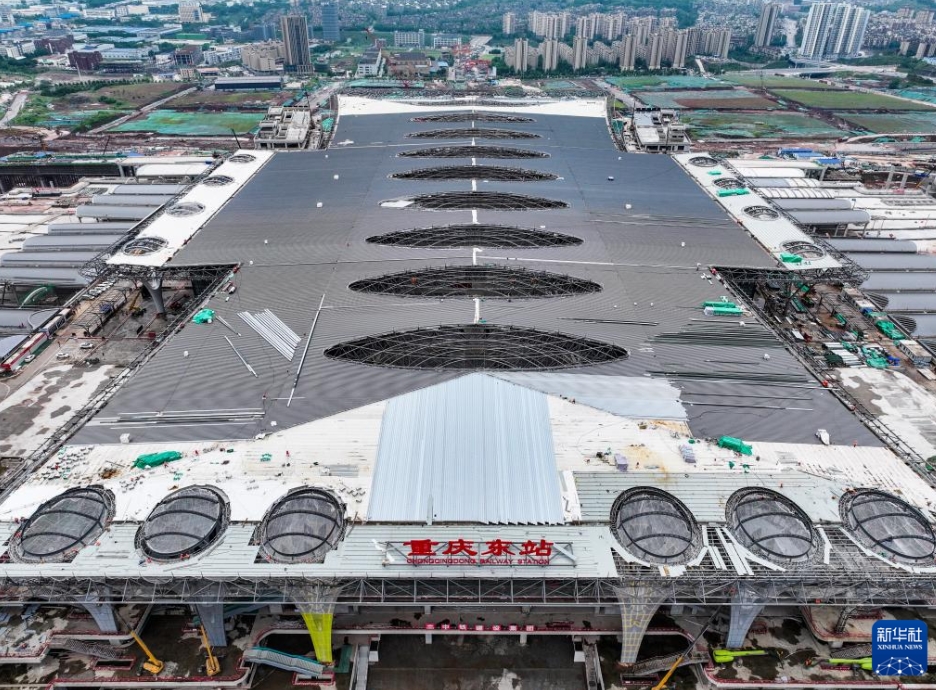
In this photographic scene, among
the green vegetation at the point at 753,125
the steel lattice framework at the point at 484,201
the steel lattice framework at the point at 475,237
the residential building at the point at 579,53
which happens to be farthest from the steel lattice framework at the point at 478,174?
the residential building at the point at 579,53

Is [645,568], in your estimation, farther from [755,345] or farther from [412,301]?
[412,301]

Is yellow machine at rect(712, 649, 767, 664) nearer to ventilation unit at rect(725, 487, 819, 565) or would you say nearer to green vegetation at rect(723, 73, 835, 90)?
ventilation unit at rect(725, 487, 819, 565)

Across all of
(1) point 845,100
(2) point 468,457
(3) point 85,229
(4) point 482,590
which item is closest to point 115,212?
(3) point 85,229

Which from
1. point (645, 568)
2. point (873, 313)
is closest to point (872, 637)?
point (645, 568)

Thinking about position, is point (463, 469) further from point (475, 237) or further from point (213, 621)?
point (475, 237)

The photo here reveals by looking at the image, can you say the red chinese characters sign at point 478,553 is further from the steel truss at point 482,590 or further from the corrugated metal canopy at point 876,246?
the corrugated metal canopy at point 876,246

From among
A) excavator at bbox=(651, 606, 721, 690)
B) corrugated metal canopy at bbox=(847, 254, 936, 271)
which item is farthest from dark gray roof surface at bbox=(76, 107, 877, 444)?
corrugated metal canopy at bbox=(847, 254, 936, 271)
